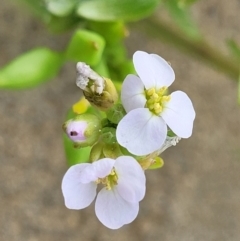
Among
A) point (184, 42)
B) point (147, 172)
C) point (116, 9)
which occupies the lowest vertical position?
point (147, 172)

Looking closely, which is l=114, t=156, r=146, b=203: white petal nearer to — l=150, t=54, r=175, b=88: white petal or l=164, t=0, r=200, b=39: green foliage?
l=150, t=54, r=175, b=88: white petal

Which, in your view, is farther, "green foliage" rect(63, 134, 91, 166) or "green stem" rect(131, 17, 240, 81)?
"green stem" rect(131, 17, 240, 81)

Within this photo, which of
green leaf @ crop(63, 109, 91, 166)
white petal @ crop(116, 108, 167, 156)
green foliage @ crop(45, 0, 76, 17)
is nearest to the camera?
white petal @ crop(116, 108, 167, 156)

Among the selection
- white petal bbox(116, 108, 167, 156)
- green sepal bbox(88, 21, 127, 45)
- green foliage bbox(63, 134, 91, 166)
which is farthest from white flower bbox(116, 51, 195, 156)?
green sepal bbox(88, 21, 127, 45)

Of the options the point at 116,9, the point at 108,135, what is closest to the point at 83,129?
the point at 108,135

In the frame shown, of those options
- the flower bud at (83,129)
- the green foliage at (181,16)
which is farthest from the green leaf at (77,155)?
the green foliage at (181,16)

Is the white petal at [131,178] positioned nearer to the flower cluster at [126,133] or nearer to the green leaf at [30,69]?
the flower cluster at [126,133]

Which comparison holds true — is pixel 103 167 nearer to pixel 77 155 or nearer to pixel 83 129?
pixel 83 129
